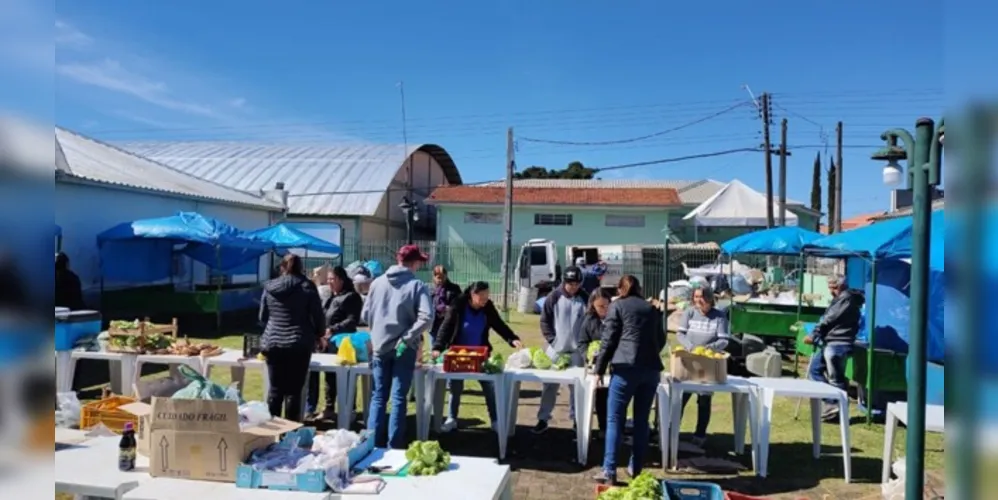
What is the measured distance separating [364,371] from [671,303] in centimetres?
1276

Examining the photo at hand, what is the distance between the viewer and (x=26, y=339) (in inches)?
42.5

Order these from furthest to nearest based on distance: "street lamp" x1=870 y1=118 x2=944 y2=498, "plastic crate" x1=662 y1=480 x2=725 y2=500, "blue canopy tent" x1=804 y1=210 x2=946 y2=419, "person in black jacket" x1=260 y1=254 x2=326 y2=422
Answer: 1. "blue canopy tent" x1=804 y1=210 x2=946 y2=419
2. "person in black jacket" x1=260 y1=254 x2=326 y2=422
3. "plastic crate" x1=662 y1=480 x2=725 y2=500
4. "street lamp" x1=870 y1=118 x2=944 y2=498

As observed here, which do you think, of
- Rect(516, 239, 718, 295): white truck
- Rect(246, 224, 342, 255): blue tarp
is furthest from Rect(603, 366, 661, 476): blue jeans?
Rect(516, 239, 718, 295): white truck

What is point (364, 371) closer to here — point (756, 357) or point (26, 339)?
point (26, 339)

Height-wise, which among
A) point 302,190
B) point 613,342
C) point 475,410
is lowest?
point 475,410

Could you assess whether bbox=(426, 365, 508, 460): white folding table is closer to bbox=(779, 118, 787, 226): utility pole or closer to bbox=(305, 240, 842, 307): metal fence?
bbox=(305, 240, 842, 307): metal fence

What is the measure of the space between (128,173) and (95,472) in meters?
14.6

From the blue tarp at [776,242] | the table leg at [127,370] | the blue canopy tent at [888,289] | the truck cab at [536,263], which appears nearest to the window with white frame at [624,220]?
the truck cab at [536,263]

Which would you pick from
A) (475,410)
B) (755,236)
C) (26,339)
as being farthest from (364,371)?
(755,236)

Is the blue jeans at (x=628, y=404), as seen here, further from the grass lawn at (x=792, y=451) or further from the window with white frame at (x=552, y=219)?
the window with white frame at (x=552, y=219)

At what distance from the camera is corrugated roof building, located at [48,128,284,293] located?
1301 centimetres

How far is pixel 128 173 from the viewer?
51.5 ft

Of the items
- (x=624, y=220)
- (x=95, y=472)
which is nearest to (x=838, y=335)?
(x=95, y=472)

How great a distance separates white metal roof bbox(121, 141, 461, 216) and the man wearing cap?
23400mm
